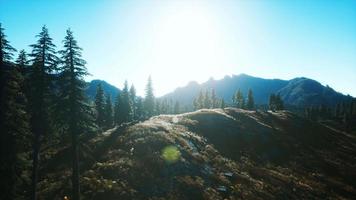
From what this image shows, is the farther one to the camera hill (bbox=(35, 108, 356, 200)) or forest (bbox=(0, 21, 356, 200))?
hill (bbox=(35, 108, 356, 200))

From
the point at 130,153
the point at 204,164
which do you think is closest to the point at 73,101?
the point at 130,153

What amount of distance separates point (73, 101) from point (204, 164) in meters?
20.9

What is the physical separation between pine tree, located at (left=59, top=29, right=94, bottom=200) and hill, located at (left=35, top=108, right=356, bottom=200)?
196 inches

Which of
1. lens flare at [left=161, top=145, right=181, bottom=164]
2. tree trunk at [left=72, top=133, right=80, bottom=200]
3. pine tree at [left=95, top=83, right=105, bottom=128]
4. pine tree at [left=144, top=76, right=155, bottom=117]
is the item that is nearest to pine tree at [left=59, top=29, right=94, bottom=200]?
tree trunk at [left=72, top=133, right=80, bottom=200]

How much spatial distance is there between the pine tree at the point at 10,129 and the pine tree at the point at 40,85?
3.68 feet

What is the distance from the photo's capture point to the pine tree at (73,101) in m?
27.0

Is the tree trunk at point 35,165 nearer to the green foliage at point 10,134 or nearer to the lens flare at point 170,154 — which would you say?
the green foliage at point 10,134

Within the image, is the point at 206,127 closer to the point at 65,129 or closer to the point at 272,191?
the point at 272,191

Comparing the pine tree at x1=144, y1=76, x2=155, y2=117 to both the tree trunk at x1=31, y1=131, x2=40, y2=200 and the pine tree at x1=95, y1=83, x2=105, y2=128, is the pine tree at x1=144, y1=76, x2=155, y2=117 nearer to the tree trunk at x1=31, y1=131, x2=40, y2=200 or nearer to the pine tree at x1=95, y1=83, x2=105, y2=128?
the pine tree at x1=95, y1=83, x2=105, y2=128

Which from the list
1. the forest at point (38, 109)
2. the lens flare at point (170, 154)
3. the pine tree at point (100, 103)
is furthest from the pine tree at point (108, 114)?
the forest at point (38, 109)

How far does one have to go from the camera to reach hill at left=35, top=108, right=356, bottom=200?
3272cm

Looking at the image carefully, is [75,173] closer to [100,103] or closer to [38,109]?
[38,109]

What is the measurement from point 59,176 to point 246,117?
53.9 metres

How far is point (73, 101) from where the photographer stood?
27141mm
